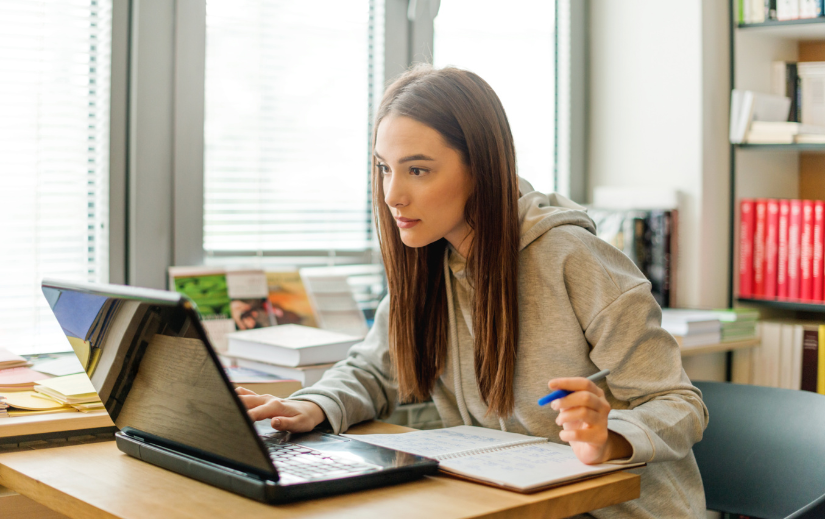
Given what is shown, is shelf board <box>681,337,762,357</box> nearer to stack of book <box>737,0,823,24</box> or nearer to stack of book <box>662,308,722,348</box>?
stack of book <box>662,308,722,348</box>

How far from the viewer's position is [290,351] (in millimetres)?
1543

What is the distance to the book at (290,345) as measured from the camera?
1544 millimetres

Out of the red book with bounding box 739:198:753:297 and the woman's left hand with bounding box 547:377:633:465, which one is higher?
the red book with bounding box 739:198:753:297

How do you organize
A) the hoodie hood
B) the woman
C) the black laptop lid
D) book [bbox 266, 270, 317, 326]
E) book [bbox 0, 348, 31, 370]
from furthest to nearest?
book [bbox 266, 270, 317, 326] < book [bbox 0, 348, 31, 370] < the hoodie hood < the woman < the black laptop lid

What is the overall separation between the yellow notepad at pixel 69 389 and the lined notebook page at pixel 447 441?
421mm

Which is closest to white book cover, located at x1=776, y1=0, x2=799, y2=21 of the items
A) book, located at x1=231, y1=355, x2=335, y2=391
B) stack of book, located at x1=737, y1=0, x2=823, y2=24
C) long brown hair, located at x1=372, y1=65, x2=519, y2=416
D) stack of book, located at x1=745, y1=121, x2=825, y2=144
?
stack of book, located at x1=737, y1=0, x2=823, y2=24

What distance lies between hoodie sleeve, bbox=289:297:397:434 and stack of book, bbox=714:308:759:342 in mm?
1150

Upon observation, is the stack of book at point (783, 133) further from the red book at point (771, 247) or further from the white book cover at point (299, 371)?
the white book cover at point (299, 371)

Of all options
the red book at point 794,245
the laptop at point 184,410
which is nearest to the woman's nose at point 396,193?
the laptop at point 184,410

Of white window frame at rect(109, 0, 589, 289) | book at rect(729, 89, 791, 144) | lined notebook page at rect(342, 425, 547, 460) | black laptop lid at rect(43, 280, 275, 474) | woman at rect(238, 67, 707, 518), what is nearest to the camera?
black laptop lid at rect(43, 280, 275, 474)

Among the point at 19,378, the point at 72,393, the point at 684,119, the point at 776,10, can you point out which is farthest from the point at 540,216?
the point at 776,10

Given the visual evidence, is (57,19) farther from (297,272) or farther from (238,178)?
(297,272)

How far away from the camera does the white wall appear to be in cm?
231

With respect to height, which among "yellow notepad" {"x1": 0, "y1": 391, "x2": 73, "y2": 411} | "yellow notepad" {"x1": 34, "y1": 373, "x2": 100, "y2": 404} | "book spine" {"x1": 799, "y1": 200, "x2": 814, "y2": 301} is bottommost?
"yellow notepad" {"x1": 0, "y1": 391, "x2": 73, "y2": 411}
